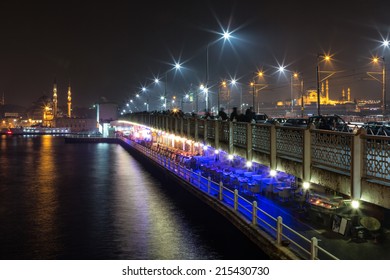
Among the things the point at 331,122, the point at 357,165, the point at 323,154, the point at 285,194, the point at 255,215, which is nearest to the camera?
the point at 357,165

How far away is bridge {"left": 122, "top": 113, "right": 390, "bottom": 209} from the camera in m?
14.0

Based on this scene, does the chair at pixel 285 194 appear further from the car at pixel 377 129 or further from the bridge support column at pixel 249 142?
the car at pixel 377 129

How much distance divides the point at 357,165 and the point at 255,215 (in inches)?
288

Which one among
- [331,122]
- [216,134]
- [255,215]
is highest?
[331,122]

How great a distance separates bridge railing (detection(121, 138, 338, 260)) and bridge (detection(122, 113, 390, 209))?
5.88 feet

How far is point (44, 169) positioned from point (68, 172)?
5.62 meters

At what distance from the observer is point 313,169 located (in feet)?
56.9

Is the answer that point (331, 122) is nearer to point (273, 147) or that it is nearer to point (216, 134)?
point (216, 134)

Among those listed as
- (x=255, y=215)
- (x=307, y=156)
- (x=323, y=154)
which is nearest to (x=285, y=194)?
(x=255, y=215)

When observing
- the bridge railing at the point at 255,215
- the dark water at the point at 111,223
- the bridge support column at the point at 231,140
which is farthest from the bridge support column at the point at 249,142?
the dark water at the point at 111,223

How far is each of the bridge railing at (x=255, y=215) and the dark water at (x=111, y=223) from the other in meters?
0.90

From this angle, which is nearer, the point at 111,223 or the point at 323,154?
the point at 323,154

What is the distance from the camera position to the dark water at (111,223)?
22.8 meters

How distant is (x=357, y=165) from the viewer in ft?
47.4
